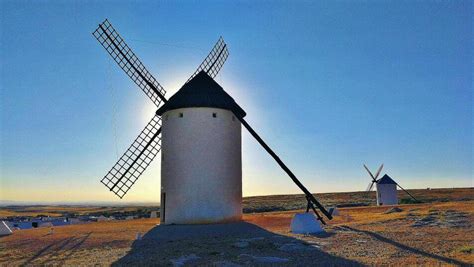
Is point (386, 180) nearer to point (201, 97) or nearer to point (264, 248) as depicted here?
point (201, 97)

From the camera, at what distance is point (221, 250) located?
11.1m

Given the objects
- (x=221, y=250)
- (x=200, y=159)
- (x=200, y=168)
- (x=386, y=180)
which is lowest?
(x=221, y=250)

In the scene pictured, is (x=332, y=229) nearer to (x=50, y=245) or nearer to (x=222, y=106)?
(x=222, y=106)

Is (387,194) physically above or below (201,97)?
below

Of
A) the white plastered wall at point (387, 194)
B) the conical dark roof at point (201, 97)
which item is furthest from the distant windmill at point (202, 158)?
the white plastered wall at point (387, 194)

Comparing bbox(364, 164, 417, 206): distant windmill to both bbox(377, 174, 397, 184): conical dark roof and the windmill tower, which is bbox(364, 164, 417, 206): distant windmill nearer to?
bbox(377, 174, 397, 184): conical dark roof

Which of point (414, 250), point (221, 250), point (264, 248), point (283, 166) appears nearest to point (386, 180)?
point (283, 166)

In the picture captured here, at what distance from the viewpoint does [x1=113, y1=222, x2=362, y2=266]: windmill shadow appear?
9352 millimetres

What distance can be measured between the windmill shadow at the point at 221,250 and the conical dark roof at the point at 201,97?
20.6 feet

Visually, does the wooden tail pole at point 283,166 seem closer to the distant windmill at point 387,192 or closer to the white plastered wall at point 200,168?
the white plastered wall at point 200,168

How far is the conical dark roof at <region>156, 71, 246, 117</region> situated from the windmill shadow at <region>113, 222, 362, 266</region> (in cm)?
629

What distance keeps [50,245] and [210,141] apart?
8.03 metres

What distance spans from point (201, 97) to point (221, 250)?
382 inches

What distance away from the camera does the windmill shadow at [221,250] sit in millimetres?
9352
